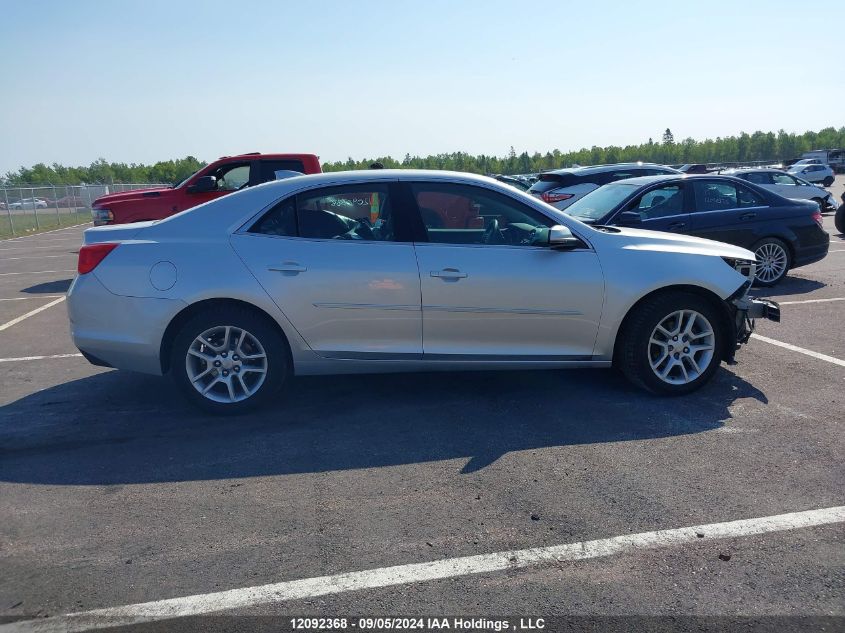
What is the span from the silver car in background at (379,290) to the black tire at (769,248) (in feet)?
17.3

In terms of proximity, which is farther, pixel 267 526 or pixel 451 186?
pixel 451 186

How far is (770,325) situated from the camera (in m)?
8.01

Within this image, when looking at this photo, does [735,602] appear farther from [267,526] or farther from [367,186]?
[367,186]

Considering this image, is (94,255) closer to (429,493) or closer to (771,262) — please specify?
(429,493)

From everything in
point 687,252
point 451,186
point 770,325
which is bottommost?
point 770,325

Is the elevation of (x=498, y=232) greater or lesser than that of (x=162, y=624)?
greater

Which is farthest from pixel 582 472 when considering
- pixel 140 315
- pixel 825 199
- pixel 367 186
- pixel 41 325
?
pixel 825 199

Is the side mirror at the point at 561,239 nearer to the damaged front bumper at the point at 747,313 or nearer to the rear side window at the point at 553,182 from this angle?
the damaged front bumper at the point at 747,313

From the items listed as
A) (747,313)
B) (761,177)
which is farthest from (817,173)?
(747,313)

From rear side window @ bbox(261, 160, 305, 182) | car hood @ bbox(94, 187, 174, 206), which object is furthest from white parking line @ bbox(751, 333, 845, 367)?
car hood @ bbox(94, 187, 174, 206)

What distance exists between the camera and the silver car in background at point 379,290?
209 inches

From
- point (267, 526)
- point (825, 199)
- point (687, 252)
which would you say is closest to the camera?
point (267, 526)

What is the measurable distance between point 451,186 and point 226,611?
11.4 feet

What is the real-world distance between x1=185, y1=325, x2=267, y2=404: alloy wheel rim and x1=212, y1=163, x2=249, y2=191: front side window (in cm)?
853
